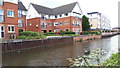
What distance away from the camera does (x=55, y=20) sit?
4147cm

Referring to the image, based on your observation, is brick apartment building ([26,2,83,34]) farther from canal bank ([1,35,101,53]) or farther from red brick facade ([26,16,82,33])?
canal bank ([1,35,101,53])

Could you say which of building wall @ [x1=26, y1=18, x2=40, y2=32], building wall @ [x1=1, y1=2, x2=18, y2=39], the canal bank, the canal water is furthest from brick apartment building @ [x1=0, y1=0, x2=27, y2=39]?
building wall @ [x1=26, y1=18, x2=40, y2=32]

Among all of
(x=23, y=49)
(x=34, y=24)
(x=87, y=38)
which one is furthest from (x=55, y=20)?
(x=23, y=49)

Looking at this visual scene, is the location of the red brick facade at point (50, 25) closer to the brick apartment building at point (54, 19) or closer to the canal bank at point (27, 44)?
the brick apartment building at point (54, 19)

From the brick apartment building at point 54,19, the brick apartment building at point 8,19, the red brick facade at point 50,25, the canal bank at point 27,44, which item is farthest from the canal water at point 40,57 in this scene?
the brick apartment building at point 54,19

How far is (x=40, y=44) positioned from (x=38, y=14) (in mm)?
18775

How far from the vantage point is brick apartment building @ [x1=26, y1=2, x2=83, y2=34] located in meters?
36.8

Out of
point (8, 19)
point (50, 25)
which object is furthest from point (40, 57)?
point (50, 25)

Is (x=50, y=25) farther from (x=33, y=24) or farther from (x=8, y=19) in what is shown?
(x=8, y=19)

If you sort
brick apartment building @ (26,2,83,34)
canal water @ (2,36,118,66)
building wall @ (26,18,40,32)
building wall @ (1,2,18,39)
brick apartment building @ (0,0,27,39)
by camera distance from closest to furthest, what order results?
1. canal water @ (2,36,118,66)
2. brick apartment building @ (0,0,27,39)
3. building wall @ (1,2,18,39)
4. building wall @ (26,18,40,32)
5. brick apartment building @ (26,2,83,34)

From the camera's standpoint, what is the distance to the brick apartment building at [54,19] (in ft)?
121

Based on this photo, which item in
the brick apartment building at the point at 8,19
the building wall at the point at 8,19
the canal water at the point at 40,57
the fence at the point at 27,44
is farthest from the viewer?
the building wall at the point at 8,19

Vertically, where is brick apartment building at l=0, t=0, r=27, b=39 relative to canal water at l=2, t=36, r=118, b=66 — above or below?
above

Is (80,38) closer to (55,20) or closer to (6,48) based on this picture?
(55,20)
